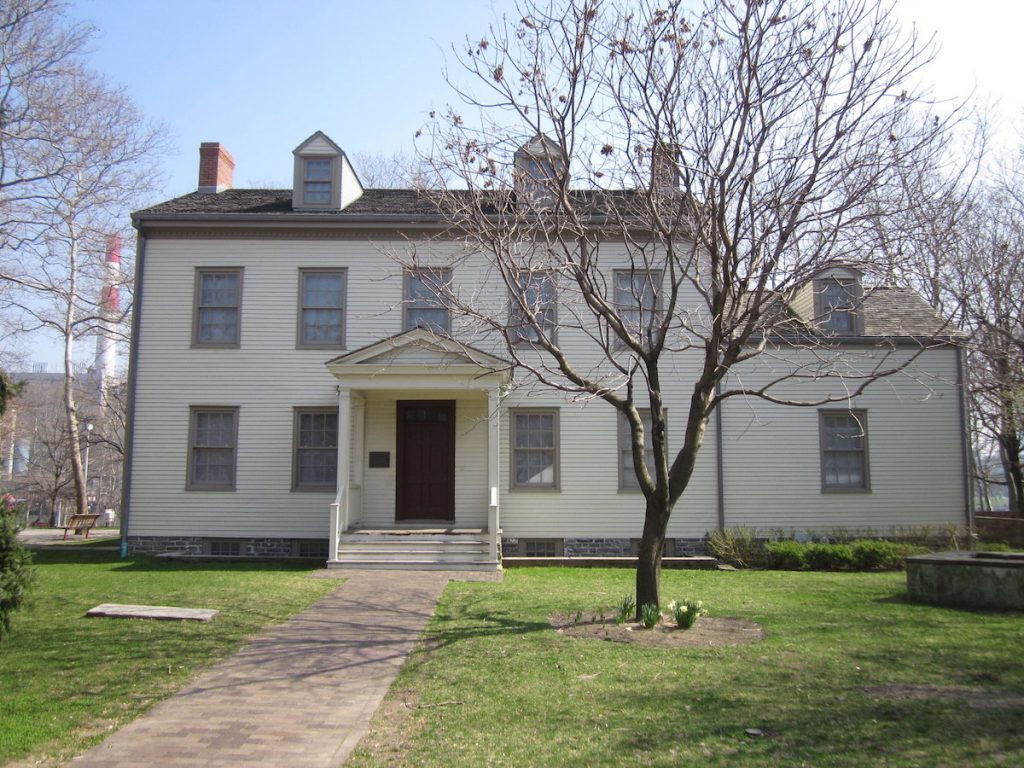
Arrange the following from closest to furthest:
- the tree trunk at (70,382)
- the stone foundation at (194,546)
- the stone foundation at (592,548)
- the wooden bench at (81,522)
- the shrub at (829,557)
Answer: the shrub at (829,557)
the stone foundation at (194,546)
the stone foundation at (592,548)
the wooden bench at (81,522)
the tree trunk at (70,382)

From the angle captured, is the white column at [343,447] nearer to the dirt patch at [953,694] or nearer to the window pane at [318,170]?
the window pane at [318,170]

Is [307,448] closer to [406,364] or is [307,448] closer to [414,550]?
[406,364]

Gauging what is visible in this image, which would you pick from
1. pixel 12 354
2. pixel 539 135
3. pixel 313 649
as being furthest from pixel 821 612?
pixel 12 354

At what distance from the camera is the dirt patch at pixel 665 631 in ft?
28.1

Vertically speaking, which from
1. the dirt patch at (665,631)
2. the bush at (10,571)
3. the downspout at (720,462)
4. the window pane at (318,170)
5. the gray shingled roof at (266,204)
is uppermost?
the window pane at (318,170)

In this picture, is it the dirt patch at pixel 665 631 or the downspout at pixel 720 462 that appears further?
the downspout at pixel 720 462

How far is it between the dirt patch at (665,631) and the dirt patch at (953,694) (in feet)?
6.19

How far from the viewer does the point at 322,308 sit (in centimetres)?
1727

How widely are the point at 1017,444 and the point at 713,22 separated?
23981 mm

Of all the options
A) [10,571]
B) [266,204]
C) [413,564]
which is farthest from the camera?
[266,204]

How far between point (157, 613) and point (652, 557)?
6039 mm

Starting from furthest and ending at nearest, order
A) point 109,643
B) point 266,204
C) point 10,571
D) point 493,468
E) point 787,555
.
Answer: point 266,204 → point 493,468 → point 787,555 → point 109,643 → point 10,571

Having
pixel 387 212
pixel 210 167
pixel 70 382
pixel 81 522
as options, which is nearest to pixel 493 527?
pixel 387 212

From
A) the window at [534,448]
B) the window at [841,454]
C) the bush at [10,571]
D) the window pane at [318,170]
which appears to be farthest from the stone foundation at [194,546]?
the window at [841,454]
